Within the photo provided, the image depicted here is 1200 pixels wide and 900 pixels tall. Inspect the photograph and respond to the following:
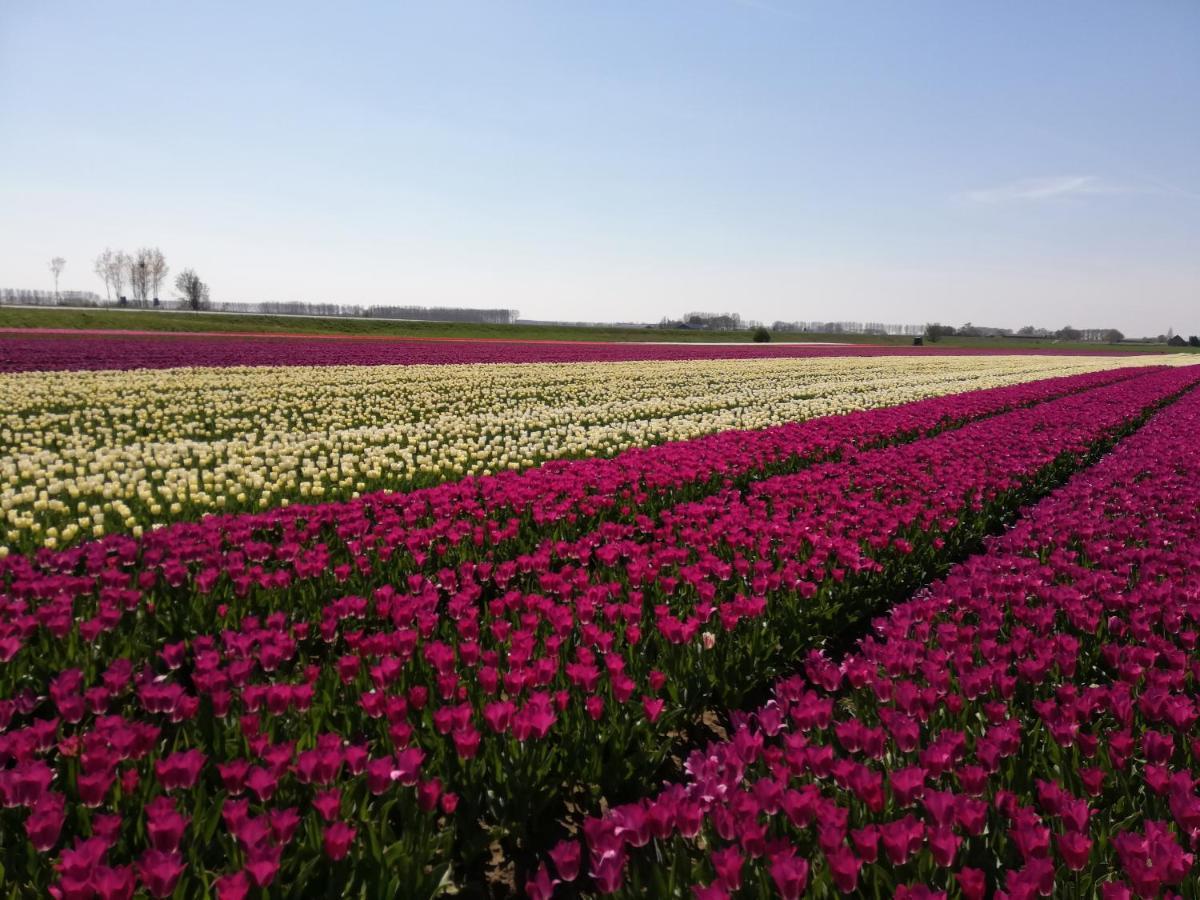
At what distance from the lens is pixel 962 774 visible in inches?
102

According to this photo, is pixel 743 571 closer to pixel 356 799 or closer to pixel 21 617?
pixel 356 799

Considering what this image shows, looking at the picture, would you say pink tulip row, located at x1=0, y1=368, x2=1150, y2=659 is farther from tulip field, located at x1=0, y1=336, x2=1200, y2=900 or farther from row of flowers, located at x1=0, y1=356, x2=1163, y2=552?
row of flowers, located at x1=0, y1=356, x2=1163, y2=552

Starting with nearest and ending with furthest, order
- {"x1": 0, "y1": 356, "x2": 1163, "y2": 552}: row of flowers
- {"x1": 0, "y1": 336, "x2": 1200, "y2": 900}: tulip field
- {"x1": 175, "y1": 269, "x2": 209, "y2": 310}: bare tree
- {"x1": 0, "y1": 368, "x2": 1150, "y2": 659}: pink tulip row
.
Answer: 1. {"x1": 0, "y1": 336, "x2": 1200, "y2": 900}: tulip field
2. {"x1": 0, "y1": 368, "x2": 1150, "y2": 659}: pink tulip row
3. {"x1": 0, "y1": 356, "x2": 1163, "y2": 552}: row of flowers
4. {"x1": 175, "y1": 269, "x2": 209, "y2": 310}: bare tree

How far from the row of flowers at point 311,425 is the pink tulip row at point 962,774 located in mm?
4709

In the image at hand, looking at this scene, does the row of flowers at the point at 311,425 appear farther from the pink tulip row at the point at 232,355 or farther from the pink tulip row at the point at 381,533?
the pink tulip row at the point at 232,355

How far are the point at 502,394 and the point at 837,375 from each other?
1591cm

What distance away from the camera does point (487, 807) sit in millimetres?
2938

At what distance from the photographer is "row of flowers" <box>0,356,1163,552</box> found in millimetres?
7234

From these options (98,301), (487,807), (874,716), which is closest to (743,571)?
(874,716)

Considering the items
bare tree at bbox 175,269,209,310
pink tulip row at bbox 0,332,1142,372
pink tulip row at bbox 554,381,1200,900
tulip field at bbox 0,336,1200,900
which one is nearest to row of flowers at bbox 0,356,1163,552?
tulip field at bbox 0,336,1200,900

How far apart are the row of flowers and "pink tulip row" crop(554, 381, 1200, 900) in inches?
185

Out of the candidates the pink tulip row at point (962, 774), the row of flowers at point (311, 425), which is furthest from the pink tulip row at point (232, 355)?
the pink tulip row at point (962, 774)

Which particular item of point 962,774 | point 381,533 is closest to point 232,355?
point 381,533

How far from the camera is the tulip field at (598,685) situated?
2283 millimetres
